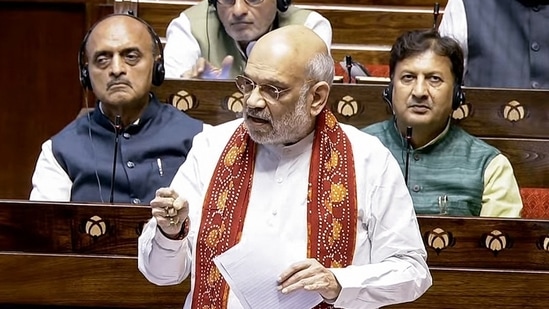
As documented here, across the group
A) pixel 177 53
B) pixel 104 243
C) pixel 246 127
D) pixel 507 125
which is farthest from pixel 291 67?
pixel 177 53

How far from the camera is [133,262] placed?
1546 millimetres

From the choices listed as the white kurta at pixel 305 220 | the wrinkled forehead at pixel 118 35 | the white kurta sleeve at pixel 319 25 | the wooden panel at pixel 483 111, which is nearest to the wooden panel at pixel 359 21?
the white kurta sleeve at pixel 319 25

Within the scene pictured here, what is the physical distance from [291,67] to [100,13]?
53.0 inches

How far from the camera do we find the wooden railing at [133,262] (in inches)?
60.4

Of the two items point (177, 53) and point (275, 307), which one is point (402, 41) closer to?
point (177, 53)

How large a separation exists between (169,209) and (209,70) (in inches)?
34.0

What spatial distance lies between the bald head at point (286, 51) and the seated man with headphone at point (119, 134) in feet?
1.56

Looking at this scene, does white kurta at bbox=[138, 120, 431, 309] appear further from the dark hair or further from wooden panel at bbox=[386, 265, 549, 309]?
the dark hair

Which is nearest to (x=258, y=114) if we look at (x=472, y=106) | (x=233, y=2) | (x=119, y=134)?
(x=119, y=134)

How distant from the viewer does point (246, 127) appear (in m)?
1.25

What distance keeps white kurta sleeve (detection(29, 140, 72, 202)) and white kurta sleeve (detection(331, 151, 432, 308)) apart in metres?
0.59

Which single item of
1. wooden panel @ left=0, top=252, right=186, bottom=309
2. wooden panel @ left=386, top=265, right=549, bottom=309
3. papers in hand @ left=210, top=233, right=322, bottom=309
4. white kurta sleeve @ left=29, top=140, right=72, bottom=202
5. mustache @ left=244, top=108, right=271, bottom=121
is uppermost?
mustache @ left=244, top=108, right=271, bottom=121

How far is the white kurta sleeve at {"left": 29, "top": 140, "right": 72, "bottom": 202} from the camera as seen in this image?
5.47 ft

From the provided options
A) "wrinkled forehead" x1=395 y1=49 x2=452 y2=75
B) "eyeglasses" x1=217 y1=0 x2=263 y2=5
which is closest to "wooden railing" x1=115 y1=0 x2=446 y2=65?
"eyeglasses" x1=217 y1=0 x2=263 y2=5
